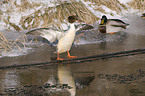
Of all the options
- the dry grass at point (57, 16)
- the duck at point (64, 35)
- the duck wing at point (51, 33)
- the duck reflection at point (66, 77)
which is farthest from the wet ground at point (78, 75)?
the dry grass at point (57, 16)

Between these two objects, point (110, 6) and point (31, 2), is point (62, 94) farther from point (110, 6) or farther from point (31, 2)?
point (110, 6)

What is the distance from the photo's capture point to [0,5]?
13.0 metres

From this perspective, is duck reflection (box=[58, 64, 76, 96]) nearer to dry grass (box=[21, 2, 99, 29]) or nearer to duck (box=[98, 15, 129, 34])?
duck (box=[98, 15, 129, 34])

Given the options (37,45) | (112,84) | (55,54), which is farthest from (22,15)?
(112,84)

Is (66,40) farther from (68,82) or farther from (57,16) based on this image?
(57,16)

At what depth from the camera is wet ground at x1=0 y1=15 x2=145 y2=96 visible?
448 centimetres

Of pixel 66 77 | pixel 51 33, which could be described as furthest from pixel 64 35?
pixel 66 77

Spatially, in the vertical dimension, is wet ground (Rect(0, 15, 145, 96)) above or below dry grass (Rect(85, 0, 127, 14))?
below

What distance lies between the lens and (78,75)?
546cm

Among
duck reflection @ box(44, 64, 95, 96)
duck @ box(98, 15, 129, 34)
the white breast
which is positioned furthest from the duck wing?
duck @ box(98, 15, 129, 34)

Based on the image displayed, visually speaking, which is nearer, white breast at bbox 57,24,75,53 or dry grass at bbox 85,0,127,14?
white breast at bbox 57,24,75,53

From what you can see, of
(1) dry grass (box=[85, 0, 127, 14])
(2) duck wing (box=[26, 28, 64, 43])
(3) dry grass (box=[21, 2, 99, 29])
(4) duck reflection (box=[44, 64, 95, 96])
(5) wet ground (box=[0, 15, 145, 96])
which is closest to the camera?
(5) wet ground (box=[0, 15, 145, 96])

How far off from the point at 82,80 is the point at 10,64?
2.14 metres

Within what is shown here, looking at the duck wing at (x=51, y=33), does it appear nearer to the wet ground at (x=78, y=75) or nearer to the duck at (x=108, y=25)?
the wet ground at (x=78, y=75)
